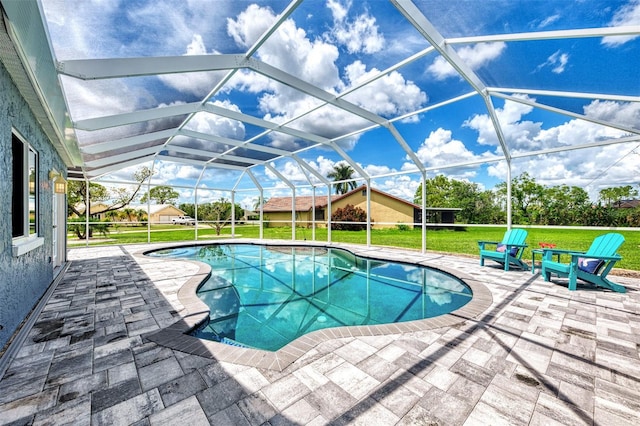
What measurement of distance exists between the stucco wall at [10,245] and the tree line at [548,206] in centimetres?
1066

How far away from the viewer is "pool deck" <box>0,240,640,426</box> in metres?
2.00

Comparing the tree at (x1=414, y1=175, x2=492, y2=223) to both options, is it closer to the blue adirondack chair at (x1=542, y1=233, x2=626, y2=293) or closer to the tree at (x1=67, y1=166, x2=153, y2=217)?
the blue adirondack chair at (x1=542, y1=233, x2=626, y2=293)

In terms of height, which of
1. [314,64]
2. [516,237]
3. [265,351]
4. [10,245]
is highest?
[314,64]

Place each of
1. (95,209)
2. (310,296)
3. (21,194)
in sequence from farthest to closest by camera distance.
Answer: (95,209) → (310,296) → (21,194)

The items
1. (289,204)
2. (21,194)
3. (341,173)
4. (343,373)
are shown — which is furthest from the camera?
(341,173)

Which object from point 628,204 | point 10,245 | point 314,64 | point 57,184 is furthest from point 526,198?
point 57,184

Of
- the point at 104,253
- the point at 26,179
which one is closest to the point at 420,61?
the point at 26,179

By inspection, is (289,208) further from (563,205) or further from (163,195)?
(563,205)

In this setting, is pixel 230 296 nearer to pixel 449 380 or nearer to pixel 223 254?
pixel 449 380

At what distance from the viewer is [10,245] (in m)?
3.23

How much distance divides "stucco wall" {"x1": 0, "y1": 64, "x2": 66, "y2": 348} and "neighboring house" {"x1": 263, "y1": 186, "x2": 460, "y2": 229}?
972 cm

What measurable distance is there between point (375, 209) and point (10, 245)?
18928mm

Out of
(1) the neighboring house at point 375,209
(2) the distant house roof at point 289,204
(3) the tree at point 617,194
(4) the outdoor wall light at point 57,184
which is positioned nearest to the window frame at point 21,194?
(4) the outdoor wall light at point 57,184

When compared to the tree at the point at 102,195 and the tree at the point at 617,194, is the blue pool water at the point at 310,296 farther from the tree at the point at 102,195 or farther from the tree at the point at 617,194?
the tree at the point at 102,195
